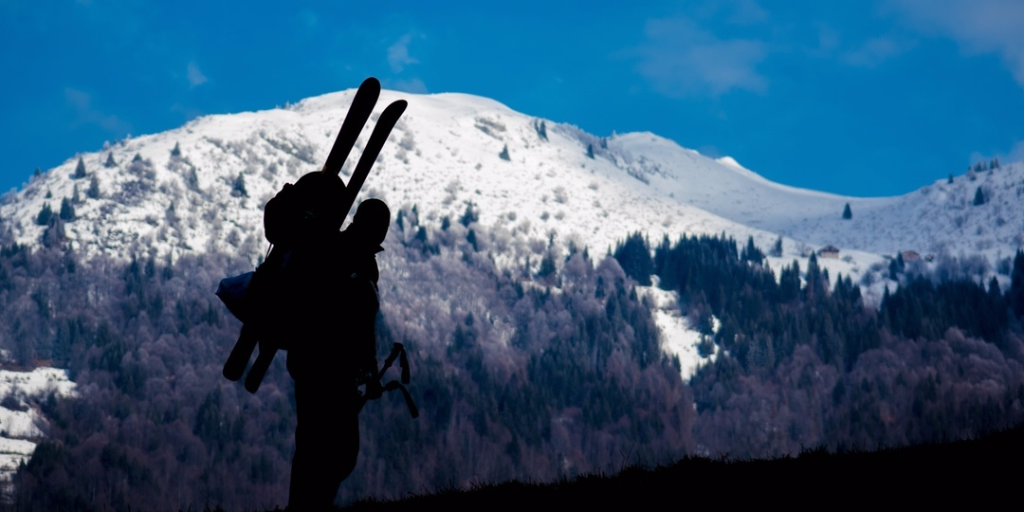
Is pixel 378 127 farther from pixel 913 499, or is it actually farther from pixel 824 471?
pixel 913 499

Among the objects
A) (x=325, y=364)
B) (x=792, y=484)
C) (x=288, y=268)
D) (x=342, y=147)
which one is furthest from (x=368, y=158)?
(x=792, y=484)

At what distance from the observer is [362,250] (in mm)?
10133

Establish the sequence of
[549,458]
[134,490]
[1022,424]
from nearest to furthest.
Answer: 1. [1022,424]
2. [134,490]
3. [549,458]

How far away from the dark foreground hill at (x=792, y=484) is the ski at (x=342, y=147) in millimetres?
1882

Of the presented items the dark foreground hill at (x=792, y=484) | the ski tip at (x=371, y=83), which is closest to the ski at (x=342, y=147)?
the ski tip at (x=371, y=83)

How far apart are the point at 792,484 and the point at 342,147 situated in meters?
5.84

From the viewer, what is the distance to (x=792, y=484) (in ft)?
27.4

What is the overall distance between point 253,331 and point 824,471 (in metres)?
5.63

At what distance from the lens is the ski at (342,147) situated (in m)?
9.98

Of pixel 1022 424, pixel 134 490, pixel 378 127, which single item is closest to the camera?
pixel 378 127

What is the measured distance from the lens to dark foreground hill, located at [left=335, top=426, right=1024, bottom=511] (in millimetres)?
7668

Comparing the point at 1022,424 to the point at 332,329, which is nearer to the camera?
the point at 332,329

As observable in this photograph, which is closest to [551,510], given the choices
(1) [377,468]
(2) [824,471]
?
(2) [824,471]

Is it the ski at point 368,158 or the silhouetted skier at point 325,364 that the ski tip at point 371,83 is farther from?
the silhouetted skier at point 325,364
